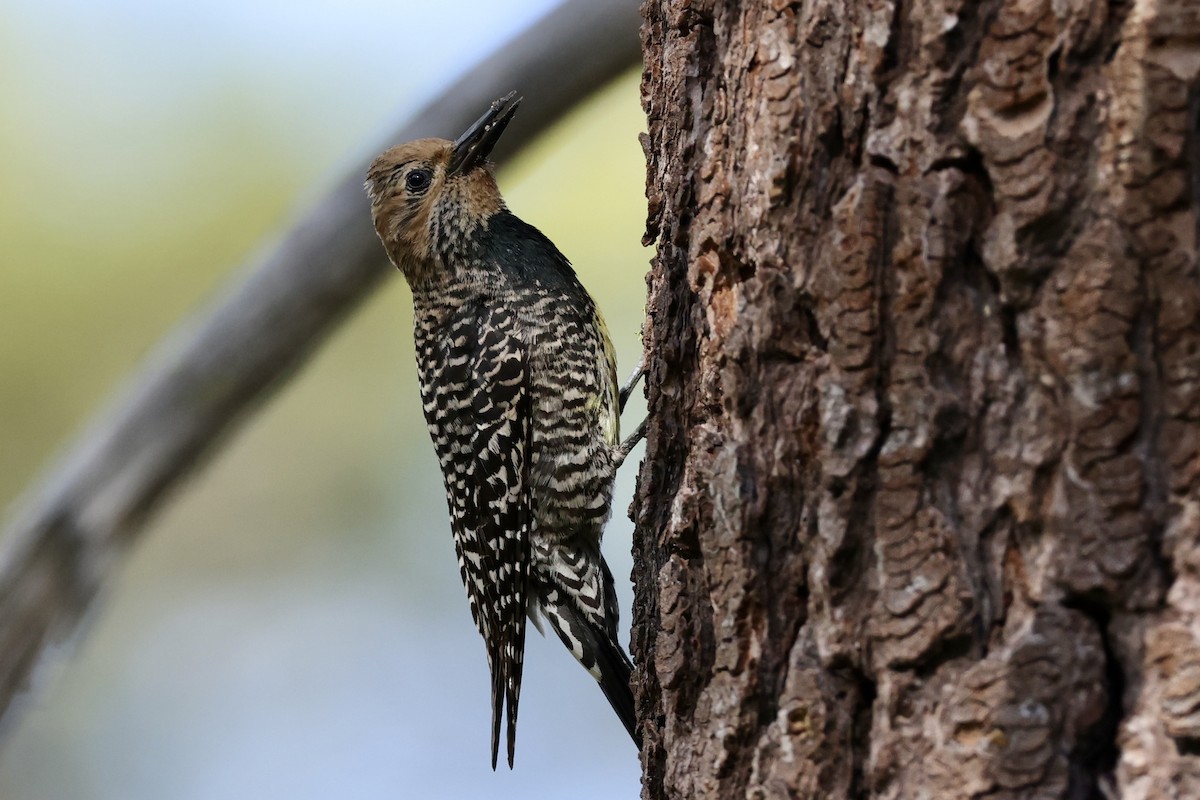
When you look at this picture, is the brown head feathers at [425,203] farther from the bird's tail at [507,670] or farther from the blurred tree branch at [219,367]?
the bird's tail at [507,670]

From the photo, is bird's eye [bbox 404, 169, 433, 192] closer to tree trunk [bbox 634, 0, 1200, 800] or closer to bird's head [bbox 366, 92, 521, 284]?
bird's head [bbox 366, 92, 521, 284]

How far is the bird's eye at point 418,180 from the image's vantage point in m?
4.35

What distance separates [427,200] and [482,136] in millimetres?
384

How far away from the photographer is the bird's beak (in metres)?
3.91

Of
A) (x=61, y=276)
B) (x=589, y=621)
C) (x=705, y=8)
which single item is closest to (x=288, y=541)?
(x=61, y=276)

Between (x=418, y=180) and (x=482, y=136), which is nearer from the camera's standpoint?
(x=482, y=136)

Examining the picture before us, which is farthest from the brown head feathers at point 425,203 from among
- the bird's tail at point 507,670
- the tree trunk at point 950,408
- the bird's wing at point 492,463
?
the tree trunk at point 950,408

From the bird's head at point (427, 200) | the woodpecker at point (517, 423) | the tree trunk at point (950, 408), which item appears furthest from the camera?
the bird's head at point (427, 200)

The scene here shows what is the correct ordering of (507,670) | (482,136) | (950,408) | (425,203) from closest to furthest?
(950,408), (507,670), (482,136), (425,203)

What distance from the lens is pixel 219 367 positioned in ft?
13.0

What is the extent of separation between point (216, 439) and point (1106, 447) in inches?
129

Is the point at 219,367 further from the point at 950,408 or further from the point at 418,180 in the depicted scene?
the point at 950,408

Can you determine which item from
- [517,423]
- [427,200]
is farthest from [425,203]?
[517,423]

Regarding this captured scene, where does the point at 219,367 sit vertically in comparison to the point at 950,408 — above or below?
above
